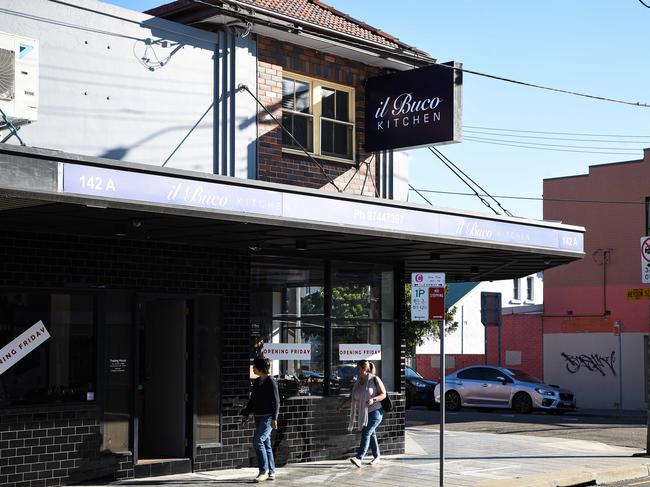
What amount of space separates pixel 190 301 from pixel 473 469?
4.93 meters

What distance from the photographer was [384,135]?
16625mm

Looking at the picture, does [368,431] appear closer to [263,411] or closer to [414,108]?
[263,411]

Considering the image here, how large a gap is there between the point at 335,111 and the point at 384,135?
92 cm

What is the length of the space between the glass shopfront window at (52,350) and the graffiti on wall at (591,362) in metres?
25.4

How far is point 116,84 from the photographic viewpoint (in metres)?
13.7

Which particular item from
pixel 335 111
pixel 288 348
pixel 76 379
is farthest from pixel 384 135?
pixel 76 379

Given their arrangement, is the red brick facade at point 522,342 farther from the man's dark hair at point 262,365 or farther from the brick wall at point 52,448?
the brick wall at point 52,448

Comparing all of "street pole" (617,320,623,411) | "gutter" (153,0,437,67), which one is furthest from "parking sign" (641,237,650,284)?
"street pole" (617,320,623,411)

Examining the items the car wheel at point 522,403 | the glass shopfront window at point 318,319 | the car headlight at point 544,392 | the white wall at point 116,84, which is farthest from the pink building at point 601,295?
the white wall at point 116,84

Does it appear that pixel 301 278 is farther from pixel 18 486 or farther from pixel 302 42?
pixel 18 486

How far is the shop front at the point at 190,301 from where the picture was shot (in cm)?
1177

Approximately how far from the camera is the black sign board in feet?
114

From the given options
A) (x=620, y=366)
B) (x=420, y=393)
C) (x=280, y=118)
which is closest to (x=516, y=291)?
(x=620, y=366)

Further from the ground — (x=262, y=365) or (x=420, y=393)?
(x=262, y=365)
